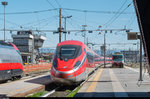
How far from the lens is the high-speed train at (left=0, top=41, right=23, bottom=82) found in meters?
18.3

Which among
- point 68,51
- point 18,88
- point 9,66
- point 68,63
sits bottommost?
point 18,88

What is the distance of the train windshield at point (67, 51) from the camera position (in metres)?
17.0

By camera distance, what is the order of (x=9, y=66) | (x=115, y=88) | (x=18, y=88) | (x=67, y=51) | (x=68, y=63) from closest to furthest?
(x=115, y=88), (x=18, y=88), (x=68, y=63), (x=67, y=51), (x=9, y=66)

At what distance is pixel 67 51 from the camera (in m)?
17.2

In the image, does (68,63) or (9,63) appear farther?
(9,63)

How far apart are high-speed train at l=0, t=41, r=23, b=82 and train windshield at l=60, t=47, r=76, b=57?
4.64m

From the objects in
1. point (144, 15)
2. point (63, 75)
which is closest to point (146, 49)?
point (144, 15)

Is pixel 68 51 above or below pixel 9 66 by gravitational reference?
above

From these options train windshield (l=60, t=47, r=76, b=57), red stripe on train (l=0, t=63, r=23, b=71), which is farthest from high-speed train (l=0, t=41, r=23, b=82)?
train windshield (l=60, t=47, r=76, b=57)

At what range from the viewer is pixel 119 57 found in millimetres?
50688

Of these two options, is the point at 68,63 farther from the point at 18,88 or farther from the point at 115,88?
the point at 18,88

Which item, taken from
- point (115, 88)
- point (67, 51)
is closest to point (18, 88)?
point (67, 51)

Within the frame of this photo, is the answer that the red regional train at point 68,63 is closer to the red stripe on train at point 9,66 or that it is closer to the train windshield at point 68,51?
the train windshield at point 68,51

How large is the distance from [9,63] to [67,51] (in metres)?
5.38
